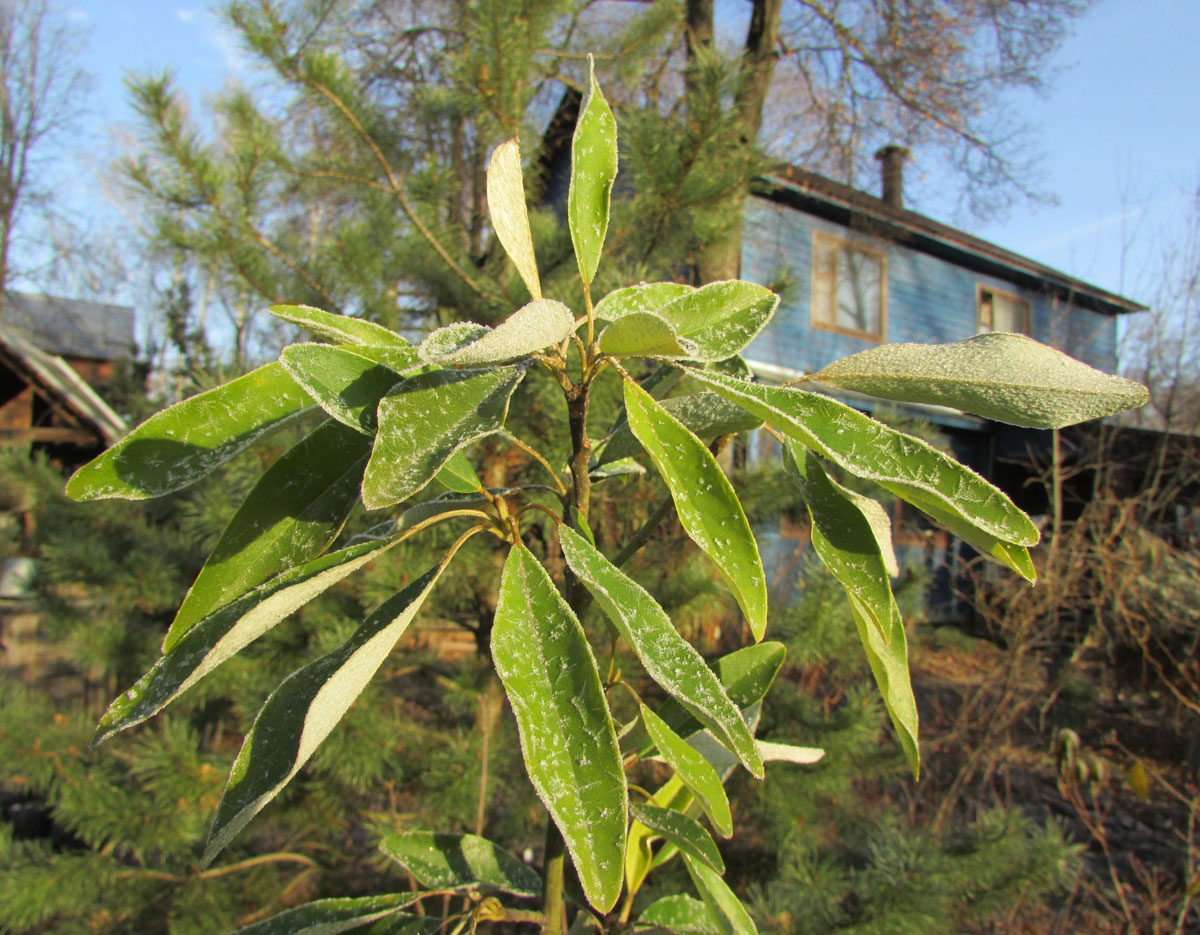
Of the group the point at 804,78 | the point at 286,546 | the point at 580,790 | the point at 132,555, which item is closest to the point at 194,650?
the point at 286,546

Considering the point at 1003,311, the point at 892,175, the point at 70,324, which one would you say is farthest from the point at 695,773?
the point at 70,324

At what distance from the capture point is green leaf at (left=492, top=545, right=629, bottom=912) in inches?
17.3

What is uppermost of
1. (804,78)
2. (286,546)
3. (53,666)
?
(804,78)

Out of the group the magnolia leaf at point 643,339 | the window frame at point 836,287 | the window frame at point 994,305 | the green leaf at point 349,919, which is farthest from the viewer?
the window frame at point 994,305

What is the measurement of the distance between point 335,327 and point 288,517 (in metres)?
0.17

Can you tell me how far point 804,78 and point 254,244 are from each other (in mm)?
6012

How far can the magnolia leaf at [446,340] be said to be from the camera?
1.46 feet

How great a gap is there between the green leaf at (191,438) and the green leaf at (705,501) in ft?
0.93

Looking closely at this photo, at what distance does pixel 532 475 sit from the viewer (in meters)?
2.71

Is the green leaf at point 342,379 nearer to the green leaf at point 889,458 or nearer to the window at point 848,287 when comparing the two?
the green leaf at point 889,458

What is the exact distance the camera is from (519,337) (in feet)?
1.41

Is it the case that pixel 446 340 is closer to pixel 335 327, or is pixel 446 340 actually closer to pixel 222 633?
pixel 335 327

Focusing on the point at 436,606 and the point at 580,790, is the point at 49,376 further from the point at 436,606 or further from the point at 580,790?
the point at 580,790

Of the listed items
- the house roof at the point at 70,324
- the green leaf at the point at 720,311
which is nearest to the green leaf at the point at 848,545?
the green leaf at the point at 720,311
